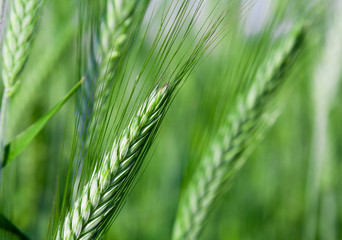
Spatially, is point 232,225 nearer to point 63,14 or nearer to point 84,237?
point 63,14

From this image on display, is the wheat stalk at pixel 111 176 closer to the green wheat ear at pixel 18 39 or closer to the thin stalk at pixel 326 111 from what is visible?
the green wheat ear at pixel 18 39

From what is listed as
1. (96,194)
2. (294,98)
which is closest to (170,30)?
(96,194)

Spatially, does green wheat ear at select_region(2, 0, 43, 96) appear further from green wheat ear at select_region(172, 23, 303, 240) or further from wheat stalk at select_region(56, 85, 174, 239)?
green wheat ear at select_region(172, 23, 303, 240)

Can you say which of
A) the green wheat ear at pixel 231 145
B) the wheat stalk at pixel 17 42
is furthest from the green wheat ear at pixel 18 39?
the green wheat ear at pixel 231 145

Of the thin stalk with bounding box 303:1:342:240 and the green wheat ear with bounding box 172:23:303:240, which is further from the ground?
the green wheat ear with bounding box 172:23:303:240

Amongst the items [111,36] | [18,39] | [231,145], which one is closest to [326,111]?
[231,145]

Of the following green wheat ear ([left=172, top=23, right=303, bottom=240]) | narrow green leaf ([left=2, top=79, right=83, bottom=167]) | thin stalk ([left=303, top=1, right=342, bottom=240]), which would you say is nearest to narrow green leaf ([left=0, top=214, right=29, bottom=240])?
narrow green leaf ([left=2, top=79, right=83, bottom=167])
